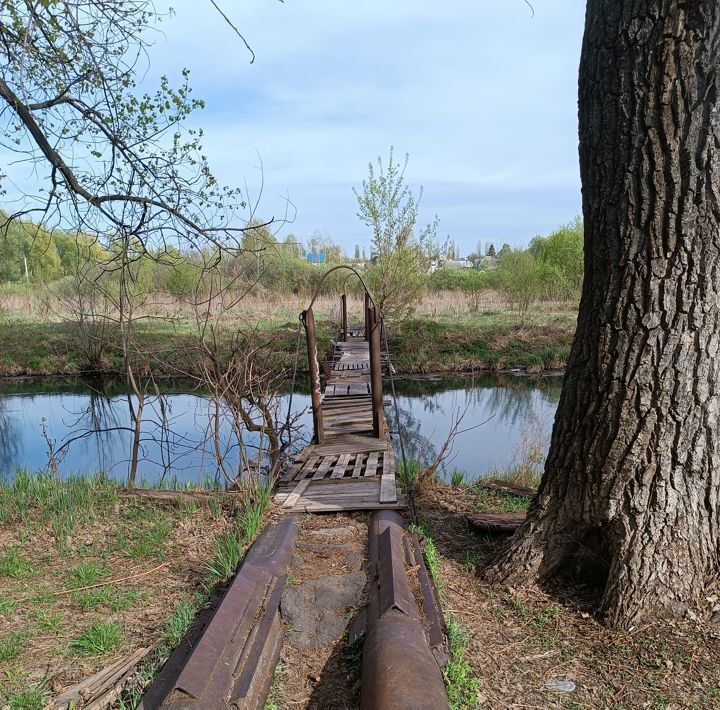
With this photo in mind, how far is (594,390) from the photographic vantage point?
8.70 ft

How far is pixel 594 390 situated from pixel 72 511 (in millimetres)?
3368

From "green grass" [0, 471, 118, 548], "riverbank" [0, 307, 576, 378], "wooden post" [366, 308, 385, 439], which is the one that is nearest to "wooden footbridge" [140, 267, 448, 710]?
"wooden post" [366, 308, 385, 439]

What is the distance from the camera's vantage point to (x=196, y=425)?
1012cm

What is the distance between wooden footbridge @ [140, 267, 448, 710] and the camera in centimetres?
199

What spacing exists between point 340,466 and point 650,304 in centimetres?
346

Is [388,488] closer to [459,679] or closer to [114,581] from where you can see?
[114,581]

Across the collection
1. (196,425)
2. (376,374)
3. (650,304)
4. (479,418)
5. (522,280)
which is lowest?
(479,418)

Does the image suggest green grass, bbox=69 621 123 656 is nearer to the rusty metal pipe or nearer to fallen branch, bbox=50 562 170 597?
fallen branch, bbox=50 562 170 597

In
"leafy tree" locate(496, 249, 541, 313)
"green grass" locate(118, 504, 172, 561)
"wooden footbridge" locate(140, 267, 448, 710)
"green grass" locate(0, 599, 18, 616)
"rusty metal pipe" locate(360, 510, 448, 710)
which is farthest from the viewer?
"leafy tree" locate(496, 249, 541, 313)

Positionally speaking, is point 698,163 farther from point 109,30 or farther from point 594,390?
point 109,30

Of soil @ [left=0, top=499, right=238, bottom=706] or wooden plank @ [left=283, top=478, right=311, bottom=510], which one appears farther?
wooden plank @ [left=283, top=478, right=311, bottom=510]

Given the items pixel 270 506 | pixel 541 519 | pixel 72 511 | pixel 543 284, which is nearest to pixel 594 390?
pixel 541 519

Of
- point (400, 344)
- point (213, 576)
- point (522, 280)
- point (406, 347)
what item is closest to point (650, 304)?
point (213, 576)

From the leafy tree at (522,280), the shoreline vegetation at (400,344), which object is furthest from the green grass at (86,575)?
the leafy tree at (522,280)
